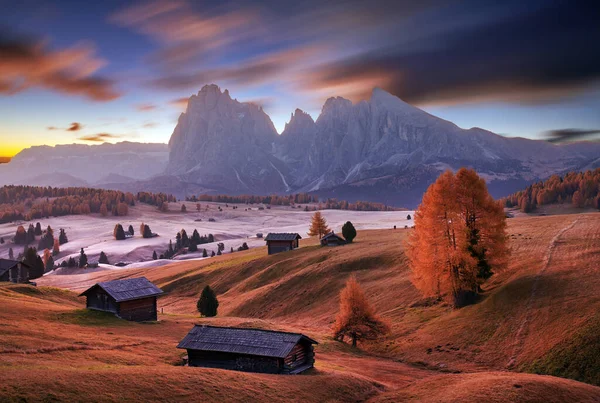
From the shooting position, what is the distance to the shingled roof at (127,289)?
6012 cm

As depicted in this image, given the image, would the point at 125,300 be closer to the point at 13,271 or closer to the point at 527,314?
the point at 13,271

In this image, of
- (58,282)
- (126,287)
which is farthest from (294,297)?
(58,282)

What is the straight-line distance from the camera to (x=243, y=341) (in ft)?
133

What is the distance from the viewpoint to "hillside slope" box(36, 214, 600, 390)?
42.2 meters

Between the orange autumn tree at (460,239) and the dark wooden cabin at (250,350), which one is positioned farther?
the orange autumn tree at (460,239)

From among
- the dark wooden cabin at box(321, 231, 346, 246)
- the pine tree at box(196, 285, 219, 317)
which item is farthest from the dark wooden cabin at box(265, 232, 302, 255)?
the pine tree at box(196, 285, 219, 317)

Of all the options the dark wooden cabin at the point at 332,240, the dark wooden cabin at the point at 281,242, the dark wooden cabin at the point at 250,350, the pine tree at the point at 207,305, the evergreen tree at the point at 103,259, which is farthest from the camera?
the evergreen tree at the point at 103,259

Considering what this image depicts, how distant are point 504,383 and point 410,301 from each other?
2957 cm

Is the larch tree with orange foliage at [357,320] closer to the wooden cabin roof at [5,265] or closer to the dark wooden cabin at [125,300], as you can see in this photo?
the dark wooden cabin at [125,300]

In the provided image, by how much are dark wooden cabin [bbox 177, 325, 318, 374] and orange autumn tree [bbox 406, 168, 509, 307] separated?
2097 cm

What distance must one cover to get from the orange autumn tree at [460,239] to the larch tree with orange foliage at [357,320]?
7.72 m

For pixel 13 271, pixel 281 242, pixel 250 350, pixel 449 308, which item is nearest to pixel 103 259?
pixel 281 242

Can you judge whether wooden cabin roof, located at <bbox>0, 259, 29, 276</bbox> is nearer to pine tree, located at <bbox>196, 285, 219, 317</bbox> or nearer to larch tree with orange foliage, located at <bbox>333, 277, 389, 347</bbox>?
pine tree, located at <bbox>196, 285, 219, 317</bbox>

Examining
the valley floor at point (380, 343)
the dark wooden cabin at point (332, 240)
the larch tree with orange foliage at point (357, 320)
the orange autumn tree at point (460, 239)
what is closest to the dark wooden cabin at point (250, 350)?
the valley floor at point (380, 343)
